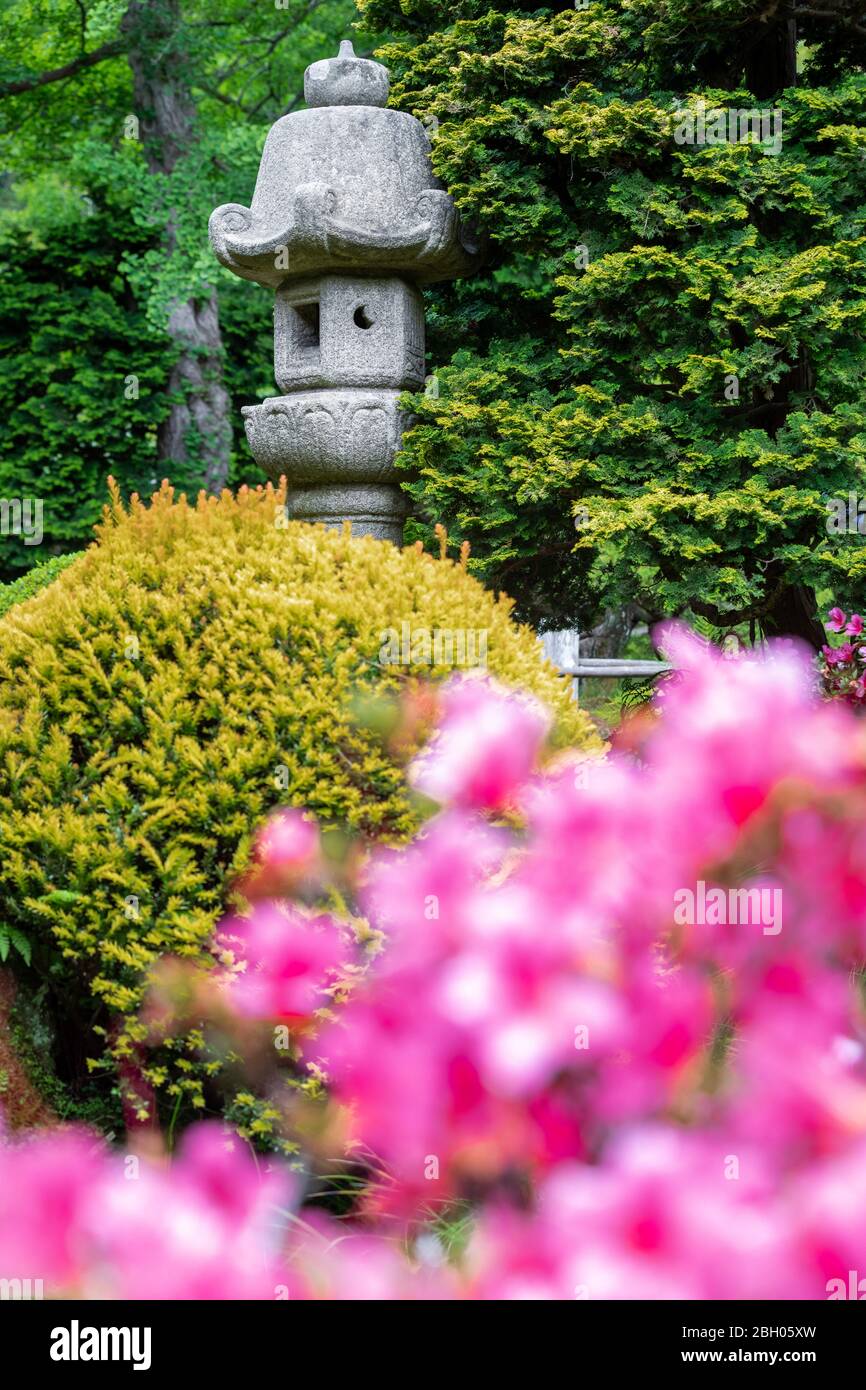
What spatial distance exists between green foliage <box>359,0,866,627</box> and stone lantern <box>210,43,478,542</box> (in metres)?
0.24

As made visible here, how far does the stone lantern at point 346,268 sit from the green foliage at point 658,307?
0.78ft

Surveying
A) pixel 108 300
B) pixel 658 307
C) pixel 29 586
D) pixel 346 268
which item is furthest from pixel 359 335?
pixel 108 300

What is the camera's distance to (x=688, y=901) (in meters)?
1.53

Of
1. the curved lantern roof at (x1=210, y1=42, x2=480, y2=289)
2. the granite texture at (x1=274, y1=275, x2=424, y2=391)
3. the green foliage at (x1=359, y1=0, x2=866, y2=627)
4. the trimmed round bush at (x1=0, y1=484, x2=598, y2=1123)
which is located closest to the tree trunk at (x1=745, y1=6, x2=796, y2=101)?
the green foliage at (x1=359, y1=0, x2=866, y2=627)

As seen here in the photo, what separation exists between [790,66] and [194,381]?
6670mm

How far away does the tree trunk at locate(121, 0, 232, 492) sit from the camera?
37.0ft

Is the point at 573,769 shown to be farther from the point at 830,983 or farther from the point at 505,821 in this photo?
the point at 830,983

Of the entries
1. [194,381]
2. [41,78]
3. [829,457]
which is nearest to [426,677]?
[829,457]

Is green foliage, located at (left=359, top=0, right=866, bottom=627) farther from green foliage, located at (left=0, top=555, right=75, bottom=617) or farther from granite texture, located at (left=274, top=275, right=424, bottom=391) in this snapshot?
green foliage, located at (left=0, top=555, right=75, bottom=617)

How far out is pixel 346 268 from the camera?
6.37m

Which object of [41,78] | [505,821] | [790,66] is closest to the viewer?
[505,821]

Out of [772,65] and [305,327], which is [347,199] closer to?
[305,327]

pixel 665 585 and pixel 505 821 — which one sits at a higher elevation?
pixel 665 585

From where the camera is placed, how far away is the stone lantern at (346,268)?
20.3ft
